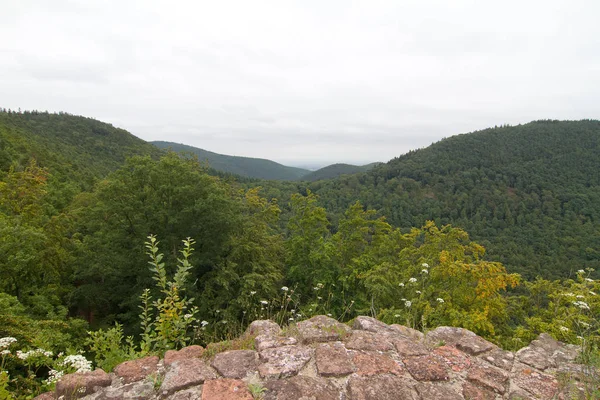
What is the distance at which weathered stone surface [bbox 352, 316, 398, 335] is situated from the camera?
11.3 ft

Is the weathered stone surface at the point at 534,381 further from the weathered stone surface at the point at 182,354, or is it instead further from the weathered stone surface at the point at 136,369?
the weathered stone surface at the point at 136,369

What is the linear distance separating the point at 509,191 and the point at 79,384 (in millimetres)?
144422

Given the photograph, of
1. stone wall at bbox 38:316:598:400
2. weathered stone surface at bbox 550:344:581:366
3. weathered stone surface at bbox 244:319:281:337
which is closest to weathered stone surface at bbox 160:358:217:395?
stone wall at bbox 38:316:598:400

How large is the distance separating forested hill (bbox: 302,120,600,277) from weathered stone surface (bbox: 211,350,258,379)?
68.3 meters

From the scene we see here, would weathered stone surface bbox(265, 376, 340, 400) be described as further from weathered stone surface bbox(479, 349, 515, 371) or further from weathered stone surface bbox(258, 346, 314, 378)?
weathered stone surface bbox(479, 349, 515, 371)

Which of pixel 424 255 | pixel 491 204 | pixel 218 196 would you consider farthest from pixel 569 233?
pixel 218 196

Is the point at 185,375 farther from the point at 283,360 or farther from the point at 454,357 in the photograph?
the point at 454,357

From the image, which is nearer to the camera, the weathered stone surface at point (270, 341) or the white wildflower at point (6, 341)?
the white wildflower at point (6, 341)

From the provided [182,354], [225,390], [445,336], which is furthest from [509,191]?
[225,390]

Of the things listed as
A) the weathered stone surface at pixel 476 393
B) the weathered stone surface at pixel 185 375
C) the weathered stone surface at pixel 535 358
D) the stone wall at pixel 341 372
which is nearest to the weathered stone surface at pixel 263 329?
the stone wall at pixel 341 372

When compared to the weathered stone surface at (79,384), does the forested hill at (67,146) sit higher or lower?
higher

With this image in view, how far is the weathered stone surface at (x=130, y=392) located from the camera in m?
2.32

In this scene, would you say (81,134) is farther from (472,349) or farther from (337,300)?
(472,349)

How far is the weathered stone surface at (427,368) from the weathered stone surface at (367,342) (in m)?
0.26
